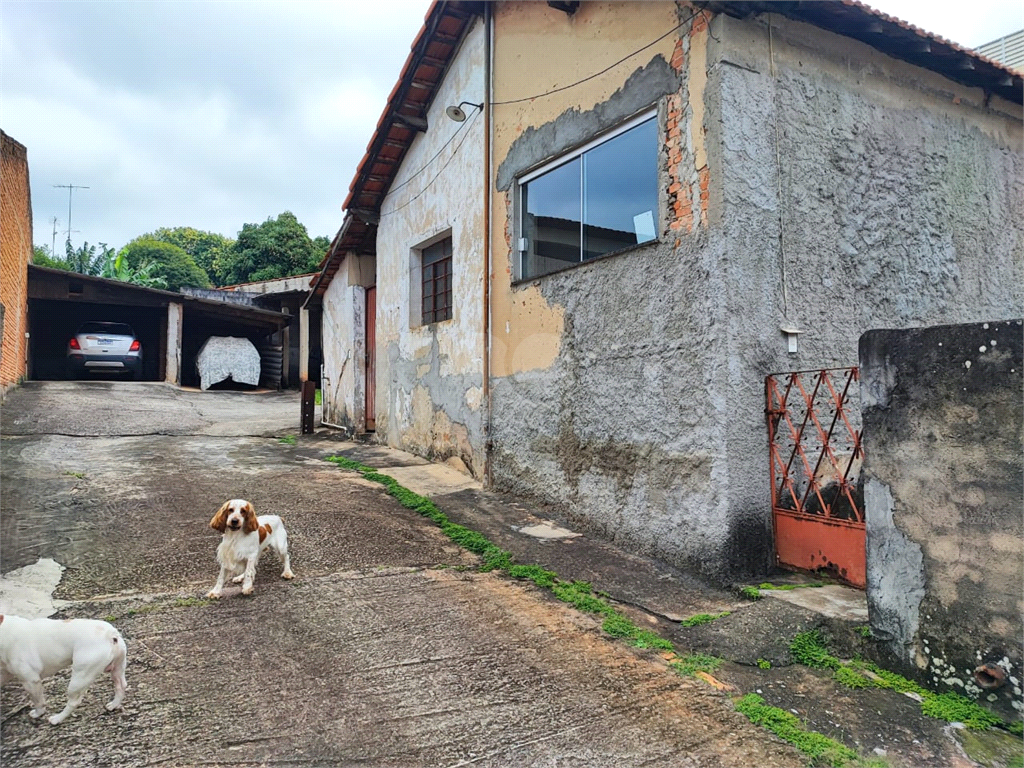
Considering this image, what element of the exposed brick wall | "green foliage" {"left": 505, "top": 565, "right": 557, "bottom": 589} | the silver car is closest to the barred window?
"green foliage" {"left": 505, "top": 565, "right": 557, "bottom": 589}

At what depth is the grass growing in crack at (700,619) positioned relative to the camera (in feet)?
12.9

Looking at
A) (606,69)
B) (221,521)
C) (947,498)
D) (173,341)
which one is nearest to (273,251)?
(173,341)

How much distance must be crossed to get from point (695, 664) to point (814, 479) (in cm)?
182

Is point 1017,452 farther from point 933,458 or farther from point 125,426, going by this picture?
point 125,426

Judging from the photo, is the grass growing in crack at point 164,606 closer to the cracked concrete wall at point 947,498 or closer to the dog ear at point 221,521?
the dog ear at point 221,521

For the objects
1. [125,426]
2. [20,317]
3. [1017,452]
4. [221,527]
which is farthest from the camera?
[20,317]

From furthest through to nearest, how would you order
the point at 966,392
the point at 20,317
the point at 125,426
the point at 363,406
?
the point at 20,317 → the point at 363,406 → the point at 125,426 → the point at 966,392

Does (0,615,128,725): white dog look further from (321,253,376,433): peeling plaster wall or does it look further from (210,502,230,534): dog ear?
(321,253,376,433): peeling plaster wall

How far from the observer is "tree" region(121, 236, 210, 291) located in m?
35.3

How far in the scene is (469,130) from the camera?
313 inches

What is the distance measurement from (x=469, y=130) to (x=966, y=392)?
649 centimetres

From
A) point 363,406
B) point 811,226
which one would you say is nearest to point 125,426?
point 363,406

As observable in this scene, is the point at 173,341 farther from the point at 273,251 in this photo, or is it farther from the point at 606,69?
the point at 606,69

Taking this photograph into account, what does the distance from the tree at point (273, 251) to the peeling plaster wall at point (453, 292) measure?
72.0 ft
